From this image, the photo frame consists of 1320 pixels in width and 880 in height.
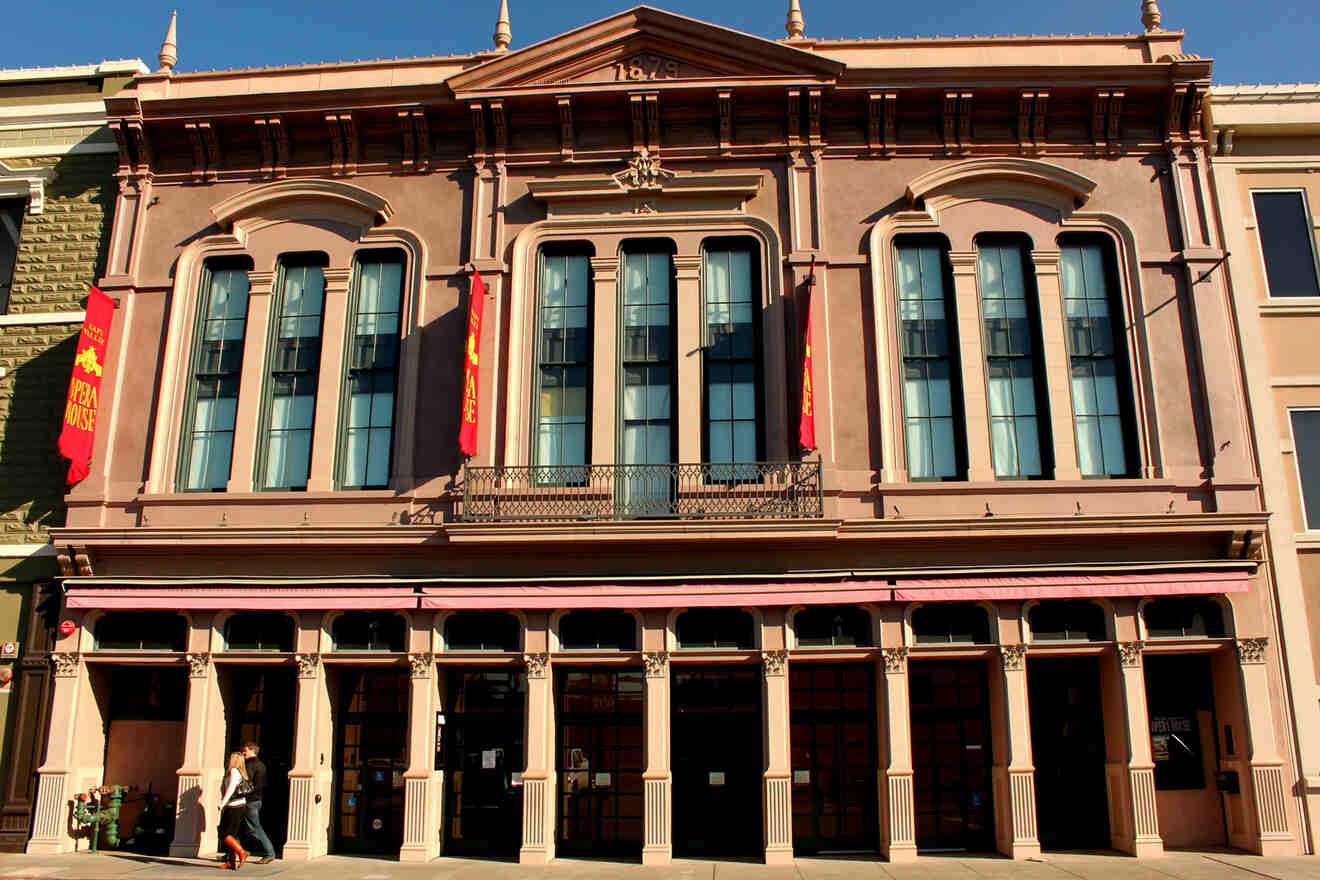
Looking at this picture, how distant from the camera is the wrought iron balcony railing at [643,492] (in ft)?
50.0

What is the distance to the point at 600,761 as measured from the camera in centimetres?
1578

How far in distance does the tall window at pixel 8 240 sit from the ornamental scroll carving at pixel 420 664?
405 inches

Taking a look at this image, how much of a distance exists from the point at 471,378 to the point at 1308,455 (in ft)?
43.4

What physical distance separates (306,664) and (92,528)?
421cm

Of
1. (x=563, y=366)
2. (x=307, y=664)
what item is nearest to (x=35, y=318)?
(x=307, y=664)

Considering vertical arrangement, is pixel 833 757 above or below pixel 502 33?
below

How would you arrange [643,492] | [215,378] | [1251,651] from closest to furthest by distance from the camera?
[1251,651] → [643,492] → [215,378]

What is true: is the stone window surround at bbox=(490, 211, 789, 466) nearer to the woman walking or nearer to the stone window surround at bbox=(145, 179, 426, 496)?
the stone window surround at bbox=(145, 179, 426, 496)

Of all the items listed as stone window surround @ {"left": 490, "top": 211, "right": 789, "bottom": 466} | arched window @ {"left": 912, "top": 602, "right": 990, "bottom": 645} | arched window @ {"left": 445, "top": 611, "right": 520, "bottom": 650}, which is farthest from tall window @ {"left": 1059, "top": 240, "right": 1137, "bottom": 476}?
arched window @ {"left": 445, "top": 611, "right": 520, "bottom": 650}

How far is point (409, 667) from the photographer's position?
50.5 ft

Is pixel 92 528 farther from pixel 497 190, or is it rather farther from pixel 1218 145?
pixel 1218 145

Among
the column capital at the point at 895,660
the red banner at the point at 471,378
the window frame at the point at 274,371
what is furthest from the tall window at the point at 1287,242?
the window frame at the point at 274,371

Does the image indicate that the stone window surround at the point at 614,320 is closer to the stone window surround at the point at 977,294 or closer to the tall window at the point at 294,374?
the stone window surround at the point at 977,294

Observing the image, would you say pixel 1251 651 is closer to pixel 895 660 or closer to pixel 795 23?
pixel 895 660
